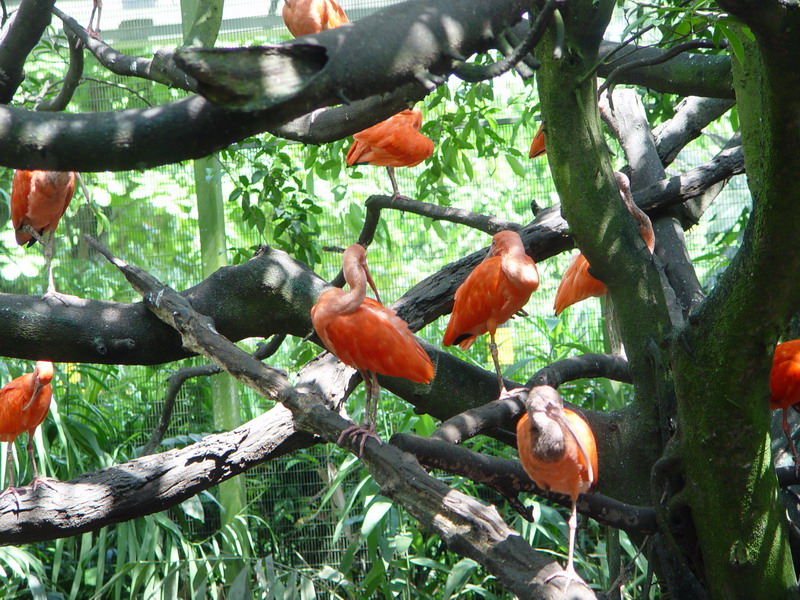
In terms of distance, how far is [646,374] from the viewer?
109 inches

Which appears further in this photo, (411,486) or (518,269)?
(518,269)

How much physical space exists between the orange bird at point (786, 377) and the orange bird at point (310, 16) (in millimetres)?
2178

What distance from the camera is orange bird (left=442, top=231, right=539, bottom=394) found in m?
3.06

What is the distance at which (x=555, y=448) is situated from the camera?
227 cm

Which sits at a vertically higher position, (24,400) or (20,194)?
(20,194)

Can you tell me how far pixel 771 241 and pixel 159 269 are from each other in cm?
420

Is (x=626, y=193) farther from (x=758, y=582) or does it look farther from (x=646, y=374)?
(x=758, y=582)

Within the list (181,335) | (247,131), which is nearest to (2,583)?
(181,335)

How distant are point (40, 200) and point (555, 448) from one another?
9.46 ft

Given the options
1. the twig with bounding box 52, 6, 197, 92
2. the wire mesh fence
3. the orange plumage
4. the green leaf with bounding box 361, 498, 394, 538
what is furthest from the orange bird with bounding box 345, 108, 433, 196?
the green leaf with bounding box 361, 498, 394, 538

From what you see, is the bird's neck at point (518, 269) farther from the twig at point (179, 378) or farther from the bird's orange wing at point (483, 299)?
the twig at point (179, 378)

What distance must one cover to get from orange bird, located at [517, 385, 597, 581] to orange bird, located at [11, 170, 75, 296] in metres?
2.48

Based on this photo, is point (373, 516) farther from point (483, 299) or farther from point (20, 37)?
point (20, 37)

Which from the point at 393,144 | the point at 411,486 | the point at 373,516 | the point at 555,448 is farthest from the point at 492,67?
the point at 373,516
